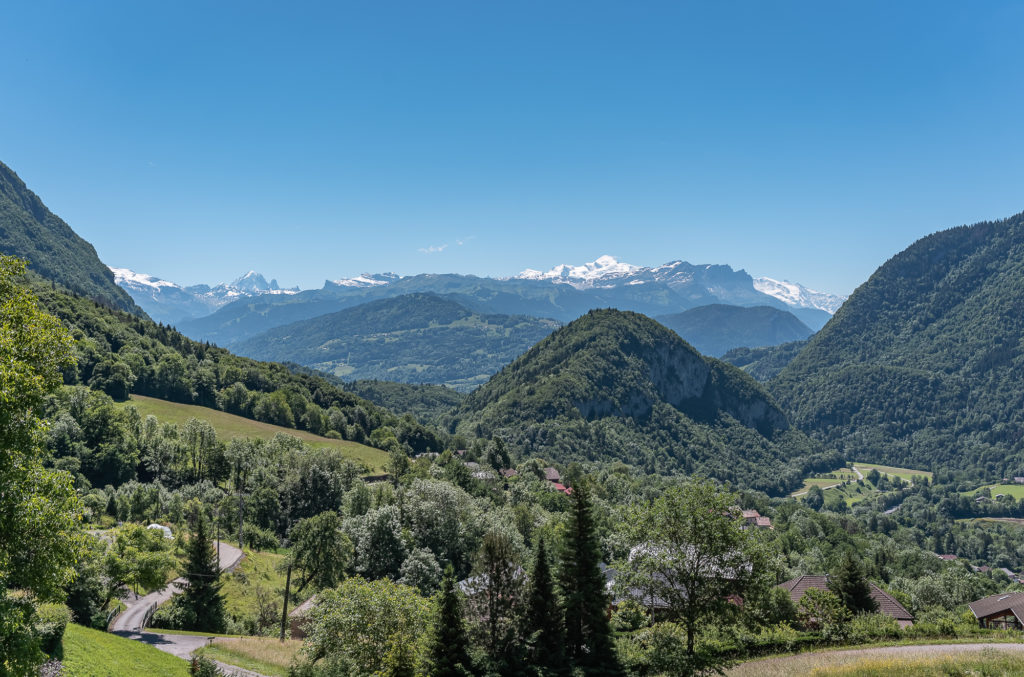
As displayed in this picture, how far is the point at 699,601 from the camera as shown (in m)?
28.1

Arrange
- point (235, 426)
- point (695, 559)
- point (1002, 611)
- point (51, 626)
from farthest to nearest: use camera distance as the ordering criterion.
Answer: point (235, 426), point (1002, 611), point (695, 559), point (51, 626)

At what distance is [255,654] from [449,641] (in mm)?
16771

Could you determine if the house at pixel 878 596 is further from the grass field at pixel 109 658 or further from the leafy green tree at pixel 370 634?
the grass field at pixel 109 658

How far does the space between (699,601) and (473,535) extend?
38898 mm

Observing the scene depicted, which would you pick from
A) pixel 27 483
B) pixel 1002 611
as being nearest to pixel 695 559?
pixel 27 483

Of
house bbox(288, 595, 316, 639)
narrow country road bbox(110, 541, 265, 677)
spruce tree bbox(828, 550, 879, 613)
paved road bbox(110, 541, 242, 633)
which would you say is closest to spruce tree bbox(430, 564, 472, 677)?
narrow country road bbox(110, 541, 265, 677)

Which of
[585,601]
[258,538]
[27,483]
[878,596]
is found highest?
[27,483]

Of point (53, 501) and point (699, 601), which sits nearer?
point (53, 501)

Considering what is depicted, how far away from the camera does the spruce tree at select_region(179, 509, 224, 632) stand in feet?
137

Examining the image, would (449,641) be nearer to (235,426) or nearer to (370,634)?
(370,634)

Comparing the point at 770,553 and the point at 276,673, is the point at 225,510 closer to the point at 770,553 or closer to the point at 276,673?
the point at 276,673

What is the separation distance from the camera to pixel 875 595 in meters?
47.0

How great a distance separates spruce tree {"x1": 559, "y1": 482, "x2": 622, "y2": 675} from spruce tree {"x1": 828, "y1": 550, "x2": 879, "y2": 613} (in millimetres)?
22924

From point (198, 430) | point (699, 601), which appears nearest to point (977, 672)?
point (699, 601)
